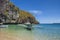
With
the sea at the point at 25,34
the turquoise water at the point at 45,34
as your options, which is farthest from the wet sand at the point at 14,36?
the turquoise water at the point at 45,34

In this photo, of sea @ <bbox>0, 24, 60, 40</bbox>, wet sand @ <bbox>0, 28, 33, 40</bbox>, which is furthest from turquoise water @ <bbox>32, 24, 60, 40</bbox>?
wet sand @ <bbox>0, 28, 33, 40</bbox>

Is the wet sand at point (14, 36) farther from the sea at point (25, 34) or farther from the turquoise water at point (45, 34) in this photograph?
the turquoise water at point (45, 34)

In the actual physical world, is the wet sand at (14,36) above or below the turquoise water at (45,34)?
above

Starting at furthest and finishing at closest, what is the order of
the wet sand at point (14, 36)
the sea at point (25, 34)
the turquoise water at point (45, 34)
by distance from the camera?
the turquoise water at point (45, 34) < the sea at point (25, 34) < the wet sand at point (14, 36)

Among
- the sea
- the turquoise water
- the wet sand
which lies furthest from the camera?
the turquoise water

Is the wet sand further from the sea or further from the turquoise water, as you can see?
the turquoise water

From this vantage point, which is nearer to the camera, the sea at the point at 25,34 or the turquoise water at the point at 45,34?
the sea at the point at 25,34

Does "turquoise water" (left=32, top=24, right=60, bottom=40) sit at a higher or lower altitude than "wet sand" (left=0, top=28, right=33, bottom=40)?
lower

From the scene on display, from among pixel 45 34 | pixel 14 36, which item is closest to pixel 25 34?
pixel 14 36

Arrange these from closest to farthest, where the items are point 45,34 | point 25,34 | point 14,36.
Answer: point 14,36, point 25,34, point 45,34

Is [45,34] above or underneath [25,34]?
underneath

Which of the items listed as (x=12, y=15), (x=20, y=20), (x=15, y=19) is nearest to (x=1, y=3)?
(x=12, y=15)

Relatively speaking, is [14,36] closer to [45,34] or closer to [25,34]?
[25,34]

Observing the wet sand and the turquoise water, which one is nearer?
the wet sand
